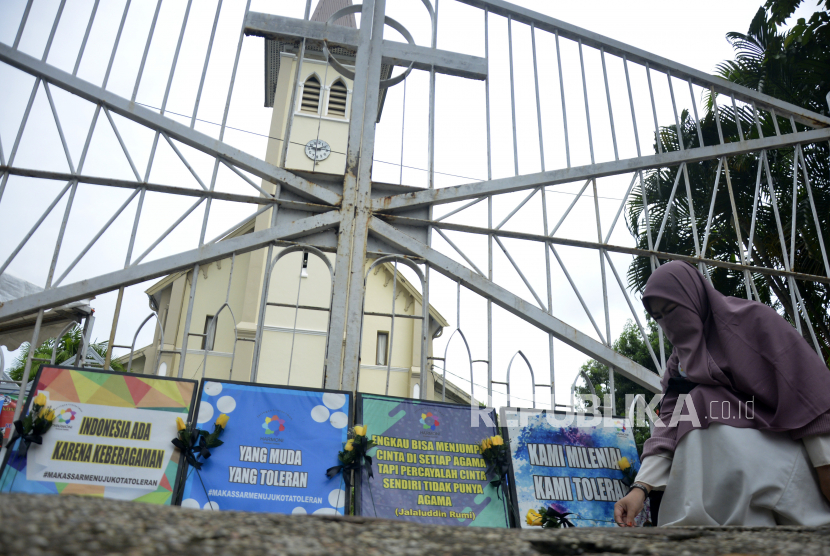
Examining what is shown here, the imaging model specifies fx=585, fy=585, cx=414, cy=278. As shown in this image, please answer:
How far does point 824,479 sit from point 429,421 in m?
1.97

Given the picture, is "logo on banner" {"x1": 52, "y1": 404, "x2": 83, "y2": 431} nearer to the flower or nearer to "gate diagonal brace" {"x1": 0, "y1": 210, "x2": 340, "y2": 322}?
the flower

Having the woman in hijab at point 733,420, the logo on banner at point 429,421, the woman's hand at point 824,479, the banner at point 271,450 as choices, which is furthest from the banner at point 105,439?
the woman's hand at point 824,479

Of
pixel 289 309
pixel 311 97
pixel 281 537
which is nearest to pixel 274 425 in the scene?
pixel 281 537

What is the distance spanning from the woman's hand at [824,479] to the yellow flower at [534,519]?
136 cm

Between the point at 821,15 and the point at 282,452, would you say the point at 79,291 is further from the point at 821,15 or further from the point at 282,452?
the point at 821,15

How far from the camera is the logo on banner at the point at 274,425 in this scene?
3.23 meters

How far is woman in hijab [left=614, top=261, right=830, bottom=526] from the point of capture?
264 centimetres

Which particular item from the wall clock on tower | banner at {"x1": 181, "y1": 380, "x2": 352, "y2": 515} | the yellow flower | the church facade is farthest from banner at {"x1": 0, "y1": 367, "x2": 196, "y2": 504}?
the church facade

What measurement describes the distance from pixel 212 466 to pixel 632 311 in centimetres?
326

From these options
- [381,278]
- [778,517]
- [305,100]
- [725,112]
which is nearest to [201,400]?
[778,517]

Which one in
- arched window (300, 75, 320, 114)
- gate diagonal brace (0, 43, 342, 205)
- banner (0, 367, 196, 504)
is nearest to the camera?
banner (0, 367, 196, 504)

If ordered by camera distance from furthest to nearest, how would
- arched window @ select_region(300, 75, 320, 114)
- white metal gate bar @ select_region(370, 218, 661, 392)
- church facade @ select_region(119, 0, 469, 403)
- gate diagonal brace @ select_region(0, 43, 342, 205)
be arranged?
arched window @ select_region(300, 75, 320, 114)
church facade @ select_region(119, 0, 469, 403)
white metal gate bar @ select_region(370, 218, 661, 392)
gate diagonal brace @ select_region(0, 43, 342, 205)

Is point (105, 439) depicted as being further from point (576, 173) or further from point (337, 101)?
point (337, 101)

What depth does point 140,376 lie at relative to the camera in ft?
10.6
